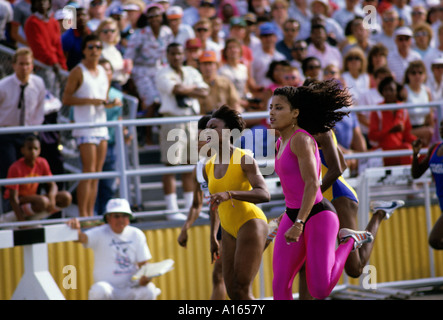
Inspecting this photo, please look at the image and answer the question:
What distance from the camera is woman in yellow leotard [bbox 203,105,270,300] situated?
676cm

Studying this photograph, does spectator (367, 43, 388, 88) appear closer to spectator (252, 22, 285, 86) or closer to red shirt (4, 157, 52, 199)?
spectator (252, 22, 285, 86)

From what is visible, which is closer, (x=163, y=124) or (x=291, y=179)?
(x=291, y=179)

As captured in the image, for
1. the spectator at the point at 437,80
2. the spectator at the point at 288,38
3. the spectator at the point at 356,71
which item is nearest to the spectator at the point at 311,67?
the spectator at the point at 356,71

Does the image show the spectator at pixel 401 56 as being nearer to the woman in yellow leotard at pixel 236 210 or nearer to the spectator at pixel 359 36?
the spectator at pixel 359 36

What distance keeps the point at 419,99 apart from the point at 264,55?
7.70ft

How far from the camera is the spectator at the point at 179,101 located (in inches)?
378

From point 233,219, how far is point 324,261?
1.21m

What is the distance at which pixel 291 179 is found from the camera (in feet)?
19.6

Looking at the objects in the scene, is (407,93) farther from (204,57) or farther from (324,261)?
(324,261)

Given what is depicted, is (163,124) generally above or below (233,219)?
above

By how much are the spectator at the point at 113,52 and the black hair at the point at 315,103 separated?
4551 mm
